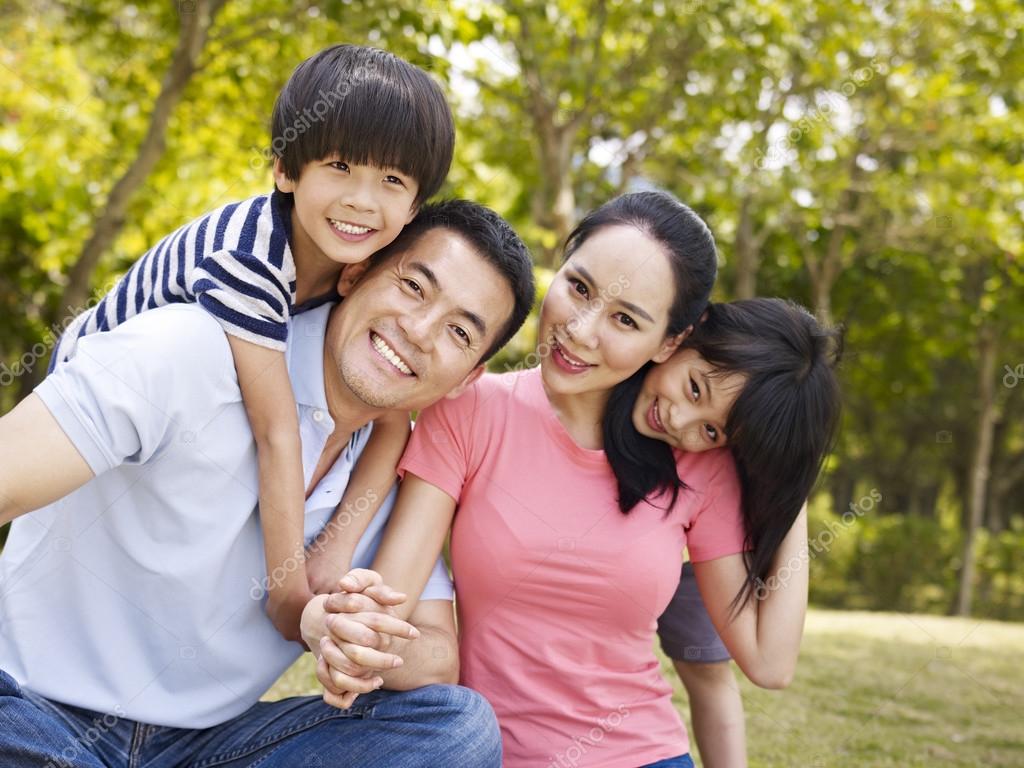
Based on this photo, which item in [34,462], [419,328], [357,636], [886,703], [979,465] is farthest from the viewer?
[979,465]

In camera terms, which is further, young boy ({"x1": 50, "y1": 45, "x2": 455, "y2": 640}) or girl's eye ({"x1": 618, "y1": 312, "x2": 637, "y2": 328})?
girl's eye ({"x1": 618, "y1": 312, "x2": 637, "y2": 328})

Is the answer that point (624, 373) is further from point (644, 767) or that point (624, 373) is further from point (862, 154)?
point (862, 154)

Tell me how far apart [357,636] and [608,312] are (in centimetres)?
108

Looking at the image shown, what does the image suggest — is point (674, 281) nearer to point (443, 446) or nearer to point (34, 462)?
point (443, 446)

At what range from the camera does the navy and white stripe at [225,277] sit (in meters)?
2.38

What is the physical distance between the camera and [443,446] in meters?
2.74

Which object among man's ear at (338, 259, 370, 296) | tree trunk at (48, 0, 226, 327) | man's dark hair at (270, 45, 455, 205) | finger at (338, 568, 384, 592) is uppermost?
tree trunk at (48, 0, 226, 327)

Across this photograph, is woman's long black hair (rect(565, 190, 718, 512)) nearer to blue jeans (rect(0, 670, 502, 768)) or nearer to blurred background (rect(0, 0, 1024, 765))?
blue jeans (rect(0, 670, 502, 768))

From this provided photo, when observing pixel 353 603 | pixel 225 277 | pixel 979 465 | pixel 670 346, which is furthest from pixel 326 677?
pixel 979 465

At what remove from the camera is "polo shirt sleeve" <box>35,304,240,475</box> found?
196cm

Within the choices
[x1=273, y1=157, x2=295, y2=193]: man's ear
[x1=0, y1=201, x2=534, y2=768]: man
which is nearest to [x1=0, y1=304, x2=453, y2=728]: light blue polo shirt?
[x1=0, y1=201, x2=534, y2=768]: man

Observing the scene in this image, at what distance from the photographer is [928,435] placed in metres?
19.7

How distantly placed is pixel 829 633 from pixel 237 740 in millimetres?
8015

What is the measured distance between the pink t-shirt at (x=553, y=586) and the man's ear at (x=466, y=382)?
41 millimetres
